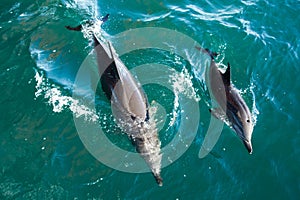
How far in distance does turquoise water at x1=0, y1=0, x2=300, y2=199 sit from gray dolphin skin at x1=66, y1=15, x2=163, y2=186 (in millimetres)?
301

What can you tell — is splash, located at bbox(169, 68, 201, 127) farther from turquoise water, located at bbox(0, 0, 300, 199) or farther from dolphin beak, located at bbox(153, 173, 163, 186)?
dolphin beak, located at bbox(153, 173, 163, 186)

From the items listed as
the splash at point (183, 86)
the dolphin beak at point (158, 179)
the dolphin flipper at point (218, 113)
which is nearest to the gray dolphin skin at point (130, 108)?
the dolphin beak at point (158, 179)

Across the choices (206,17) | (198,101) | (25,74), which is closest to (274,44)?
(206,17)

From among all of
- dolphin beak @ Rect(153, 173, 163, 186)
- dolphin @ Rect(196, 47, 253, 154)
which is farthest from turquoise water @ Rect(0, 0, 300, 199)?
dolphin @ Rect(196, 47, 253, 154)

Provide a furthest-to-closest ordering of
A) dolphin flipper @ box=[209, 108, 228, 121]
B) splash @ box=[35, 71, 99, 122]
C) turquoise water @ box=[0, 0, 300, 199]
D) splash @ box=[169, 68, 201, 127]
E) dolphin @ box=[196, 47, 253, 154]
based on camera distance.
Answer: splash @ box=[169, 68, 201, 127] < splash @ box=[35, 71, 99, 122] < dolphin flipper @ box=[209, 108, 228, 121] < dolphin @ box=[196, 47, 253, 154] < turquoise water @ box=[0, 0, 300, 199]

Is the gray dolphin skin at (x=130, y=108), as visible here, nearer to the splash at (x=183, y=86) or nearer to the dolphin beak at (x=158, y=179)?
the dolphin beak at (x=158, y=179)

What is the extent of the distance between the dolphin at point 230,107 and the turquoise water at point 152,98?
494 mm

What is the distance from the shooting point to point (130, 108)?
256 inches

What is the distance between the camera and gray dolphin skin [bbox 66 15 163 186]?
6.22 m

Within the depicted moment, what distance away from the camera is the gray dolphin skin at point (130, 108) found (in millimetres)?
6224

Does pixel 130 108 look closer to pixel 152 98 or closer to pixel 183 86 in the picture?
pixel 152 98

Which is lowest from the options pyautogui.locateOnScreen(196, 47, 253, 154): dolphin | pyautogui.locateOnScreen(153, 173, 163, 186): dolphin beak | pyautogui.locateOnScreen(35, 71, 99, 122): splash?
pyautogui.locateOnScreen(153, 173, 163, 186): dolphin beak

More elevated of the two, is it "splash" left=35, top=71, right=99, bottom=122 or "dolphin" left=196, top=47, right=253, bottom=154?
"dolphin" left=196, top=47, right=253, bottom=154

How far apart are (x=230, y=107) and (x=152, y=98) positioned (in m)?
1.68
